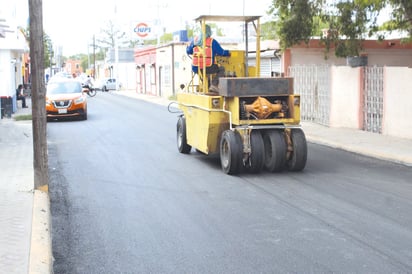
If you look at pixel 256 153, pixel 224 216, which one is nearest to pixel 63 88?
pixel 256 153

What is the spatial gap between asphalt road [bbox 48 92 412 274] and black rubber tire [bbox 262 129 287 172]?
0.25 m

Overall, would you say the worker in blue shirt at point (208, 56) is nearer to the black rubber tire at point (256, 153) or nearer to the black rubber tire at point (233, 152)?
the black rubber tire at point (233, 152)

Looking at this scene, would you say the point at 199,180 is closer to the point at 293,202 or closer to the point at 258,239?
the point at 293,202

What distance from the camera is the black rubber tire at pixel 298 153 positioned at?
11648 millimetres

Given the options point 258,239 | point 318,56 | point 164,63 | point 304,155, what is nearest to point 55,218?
point 258,239

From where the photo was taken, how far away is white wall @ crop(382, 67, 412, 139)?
17.0 metres

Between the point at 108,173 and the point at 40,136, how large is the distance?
2.44 meters

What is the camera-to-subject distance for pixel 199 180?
11234 mm

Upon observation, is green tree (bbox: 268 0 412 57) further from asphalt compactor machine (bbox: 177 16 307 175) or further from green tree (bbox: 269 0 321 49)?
asphalt compactor machine (bbox: 177 16 307 175)

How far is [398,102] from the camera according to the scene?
17.4 metres

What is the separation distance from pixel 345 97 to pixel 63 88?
11941 mm

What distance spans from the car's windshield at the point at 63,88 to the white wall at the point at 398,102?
43.7ft

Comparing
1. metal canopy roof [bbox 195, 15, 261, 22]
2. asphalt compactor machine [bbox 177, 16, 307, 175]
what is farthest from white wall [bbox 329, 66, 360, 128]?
asphalt compactor machine [bbox 177, 16, 307, 175]

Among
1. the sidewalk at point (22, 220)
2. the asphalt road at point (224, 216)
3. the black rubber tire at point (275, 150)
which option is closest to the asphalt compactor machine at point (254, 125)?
the black rubber tire at point (275, 150)
